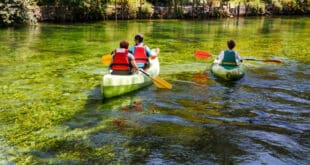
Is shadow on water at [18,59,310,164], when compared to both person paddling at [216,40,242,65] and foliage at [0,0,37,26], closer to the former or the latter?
person paddling at [216,40,242,65]

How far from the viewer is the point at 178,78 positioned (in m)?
11.8

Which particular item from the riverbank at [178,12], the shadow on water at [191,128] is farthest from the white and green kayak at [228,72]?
the riverbank at [178,12]

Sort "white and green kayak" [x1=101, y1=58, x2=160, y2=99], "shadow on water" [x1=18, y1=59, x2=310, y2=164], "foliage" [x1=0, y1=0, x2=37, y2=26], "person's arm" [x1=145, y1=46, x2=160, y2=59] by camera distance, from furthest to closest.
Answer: "foliage" [x1=0, y1=0, x2=37, y2=26] → "person's arm" [x1=145, y1=46, x2=160, y2=59] → "white and green kayak" [x1=101, y1=58, x2=160, y2=99] → "shadow on water" [x1=18, y1=59, x2=310, y2=164]

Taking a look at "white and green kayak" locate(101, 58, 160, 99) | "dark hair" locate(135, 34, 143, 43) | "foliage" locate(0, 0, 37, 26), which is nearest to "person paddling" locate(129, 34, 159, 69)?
"dark hair" locate(135, 34, 143, 43)

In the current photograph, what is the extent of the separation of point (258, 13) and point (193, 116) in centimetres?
3601

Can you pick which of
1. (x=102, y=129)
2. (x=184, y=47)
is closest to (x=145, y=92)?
(x=102, y=129)

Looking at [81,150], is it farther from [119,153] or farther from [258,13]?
[258,13]

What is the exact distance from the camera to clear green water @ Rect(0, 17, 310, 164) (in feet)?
21.0

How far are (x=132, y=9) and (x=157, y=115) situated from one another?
1052 inches

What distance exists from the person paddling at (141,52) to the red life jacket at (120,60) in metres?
1.04

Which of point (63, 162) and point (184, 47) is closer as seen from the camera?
point (63, 162)

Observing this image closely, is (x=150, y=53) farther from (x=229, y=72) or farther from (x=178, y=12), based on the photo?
(x=178, y=12)

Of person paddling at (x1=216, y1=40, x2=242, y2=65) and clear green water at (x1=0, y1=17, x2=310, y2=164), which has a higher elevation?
person paddling at (x1=216, y1=40, x2=242, y2=65)

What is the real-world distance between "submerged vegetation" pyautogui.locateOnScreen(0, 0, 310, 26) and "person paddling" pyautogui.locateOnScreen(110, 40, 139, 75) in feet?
59.0
